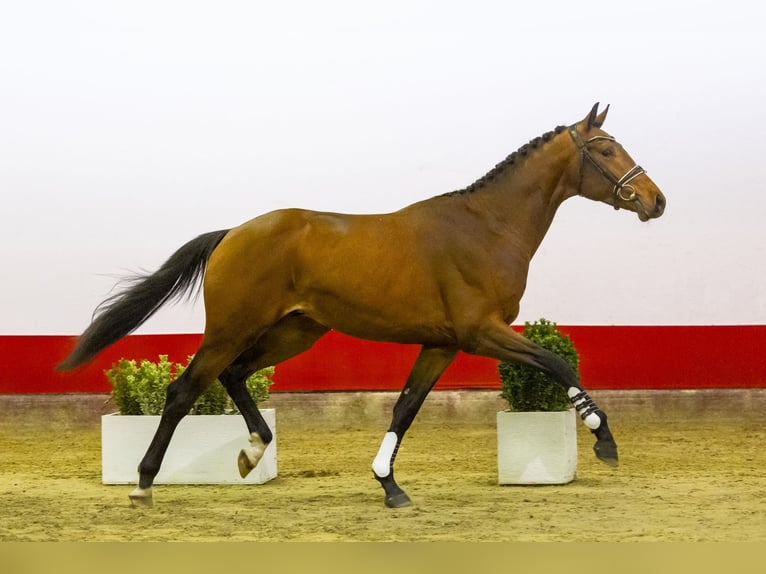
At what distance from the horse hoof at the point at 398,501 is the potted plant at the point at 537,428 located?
2.94 ft

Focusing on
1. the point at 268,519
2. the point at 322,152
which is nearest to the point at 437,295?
the point at 268,519

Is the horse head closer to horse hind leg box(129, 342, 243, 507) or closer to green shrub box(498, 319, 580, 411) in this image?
green shrub box(498, 319, 580, 411)

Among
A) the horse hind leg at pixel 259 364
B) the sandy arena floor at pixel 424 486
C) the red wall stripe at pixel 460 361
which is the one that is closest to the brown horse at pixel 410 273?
the horse hind leg at pixel 259 364

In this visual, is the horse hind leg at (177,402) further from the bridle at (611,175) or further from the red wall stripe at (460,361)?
the red wall stripe at (460,361)

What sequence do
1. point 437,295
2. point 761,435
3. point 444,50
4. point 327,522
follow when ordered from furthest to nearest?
1. point 444,50
2. point 761,435
3. point 437,295
4. point 327,522

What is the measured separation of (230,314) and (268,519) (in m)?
1.15

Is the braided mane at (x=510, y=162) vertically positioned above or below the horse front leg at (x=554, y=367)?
above

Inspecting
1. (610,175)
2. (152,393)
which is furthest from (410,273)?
(152,393)

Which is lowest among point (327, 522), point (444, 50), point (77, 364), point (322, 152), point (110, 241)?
point (327, 522)

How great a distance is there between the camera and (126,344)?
9.53 meters

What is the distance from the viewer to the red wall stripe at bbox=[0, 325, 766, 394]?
30.2 feet

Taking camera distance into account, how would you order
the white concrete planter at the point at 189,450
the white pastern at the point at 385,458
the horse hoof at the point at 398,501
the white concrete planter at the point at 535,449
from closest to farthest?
1. the horse hoof at the point at 398,501
2. the white pastern at the point at 385,458
3. the white concrete planter at the point at 535,449
4. the white concrete planter at the point at 189,450

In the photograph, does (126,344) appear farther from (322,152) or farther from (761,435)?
(761,435)

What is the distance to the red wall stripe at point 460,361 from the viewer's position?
9195 millimetres
